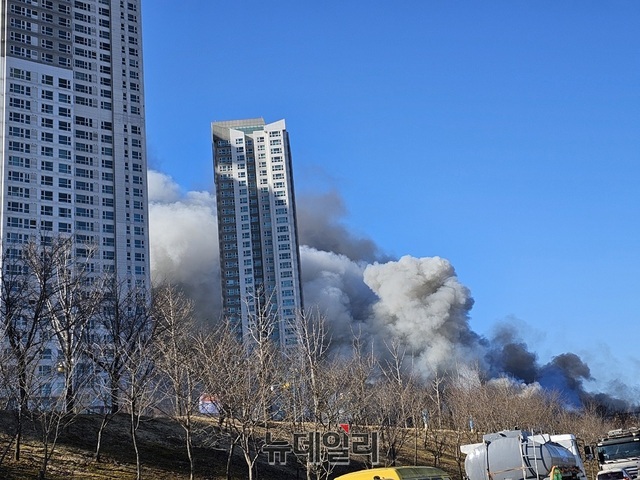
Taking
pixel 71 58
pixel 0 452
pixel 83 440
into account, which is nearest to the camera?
pixel 0 452

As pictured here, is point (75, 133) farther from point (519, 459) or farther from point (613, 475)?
point (519, 459)

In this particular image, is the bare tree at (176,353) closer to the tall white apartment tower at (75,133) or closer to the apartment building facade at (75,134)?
the apartment building facade at (75,134)

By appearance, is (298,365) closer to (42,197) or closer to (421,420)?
(421,420)

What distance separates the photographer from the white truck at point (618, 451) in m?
36.3

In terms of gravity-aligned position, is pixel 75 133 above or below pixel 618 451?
above

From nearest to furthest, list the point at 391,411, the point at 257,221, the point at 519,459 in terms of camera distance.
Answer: the point at 519,459, the point at 391,411, the point at 257,221

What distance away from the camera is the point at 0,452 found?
3550cm

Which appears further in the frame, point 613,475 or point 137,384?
point 137,384

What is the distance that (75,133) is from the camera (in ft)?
391

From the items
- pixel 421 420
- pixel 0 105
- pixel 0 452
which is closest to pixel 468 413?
pixel 421 420

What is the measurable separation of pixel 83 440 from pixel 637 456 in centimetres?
2860

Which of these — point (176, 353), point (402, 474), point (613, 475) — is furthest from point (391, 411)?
point (402, 474)

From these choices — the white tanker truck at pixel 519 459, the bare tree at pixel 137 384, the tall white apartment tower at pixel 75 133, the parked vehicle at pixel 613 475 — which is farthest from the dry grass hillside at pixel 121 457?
the tall white apartment tower at pixel 75 133

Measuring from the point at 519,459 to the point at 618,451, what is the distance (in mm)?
14708
